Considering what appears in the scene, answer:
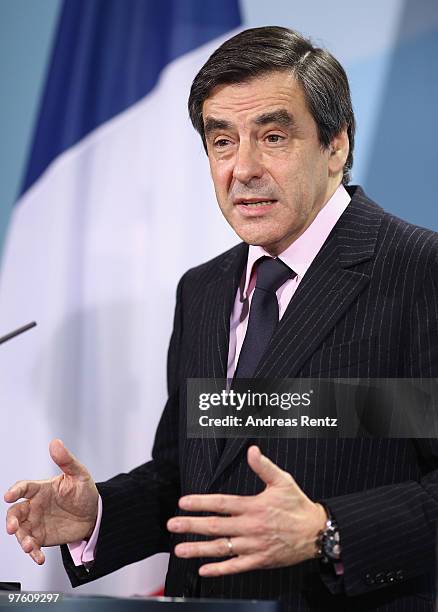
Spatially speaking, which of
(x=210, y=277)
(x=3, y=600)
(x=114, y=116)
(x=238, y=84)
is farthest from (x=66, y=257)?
(x=3, y=600)

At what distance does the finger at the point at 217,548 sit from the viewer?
1.35m

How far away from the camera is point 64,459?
1.60 meters

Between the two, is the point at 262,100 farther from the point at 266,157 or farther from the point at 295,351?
the point at 295,351

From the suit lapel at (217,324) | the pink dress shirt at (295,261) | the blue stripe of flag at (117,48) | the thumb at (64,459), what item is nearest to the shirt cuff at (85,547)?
the pink dress shirt at (295,261)

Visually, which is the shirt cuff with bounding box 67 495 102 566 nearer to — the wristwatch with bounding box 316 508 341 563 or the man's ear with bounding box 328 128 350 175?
the wristwatch with bounding box 316 508 341 563

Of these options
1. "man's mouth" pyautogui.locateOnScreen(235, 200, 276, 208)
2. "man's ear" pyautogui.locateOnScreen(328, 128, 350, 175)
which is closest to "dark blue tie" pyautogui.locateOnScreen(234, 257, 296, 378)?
"man's mouth" pyautogui.locateOnScreen(235, 200, 276, 208)

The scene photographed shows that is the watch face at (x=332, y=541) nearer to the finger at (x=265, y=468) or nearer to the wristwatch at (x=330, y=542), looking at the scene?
the wristwatch at (x=330, y=542)

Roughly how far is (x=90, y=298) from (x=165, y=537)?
82 cm

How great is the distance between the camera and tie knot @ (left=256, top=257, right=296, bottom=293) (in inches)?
74.0

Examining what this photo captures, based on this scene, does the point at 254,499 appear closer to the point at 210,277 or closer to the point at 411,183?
the point at 210,277

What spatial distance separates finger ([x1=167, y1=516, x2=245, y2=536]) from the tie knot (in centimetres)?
64

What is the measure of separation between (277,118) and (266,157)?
3.2 inches

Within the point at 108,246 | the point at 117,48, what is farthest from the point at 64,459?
the point at 117,48

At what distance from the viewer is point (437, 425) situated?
63.8 inches
